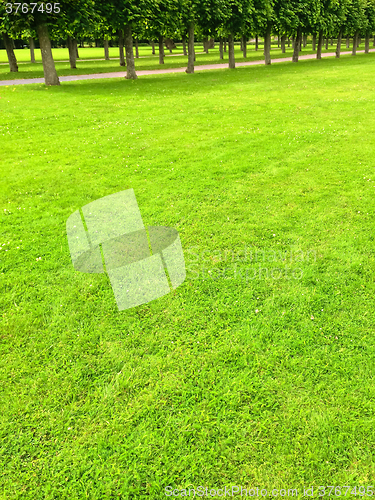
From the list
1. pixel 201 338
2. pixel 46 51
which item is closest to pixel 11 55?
Result: pixel 46 51

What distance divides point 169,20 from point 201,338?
103 feet

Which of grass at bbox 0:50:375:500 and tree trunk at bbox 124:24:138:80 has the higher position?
tree trunk at bbox 124:24:138:80

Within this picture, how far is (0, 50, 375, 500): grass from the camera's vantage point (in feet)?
10.4

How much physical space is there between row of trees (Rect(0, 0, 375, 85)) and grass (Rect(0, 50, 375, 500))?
1631 centimetres

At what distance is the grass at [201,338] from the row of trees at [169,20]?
16.3m

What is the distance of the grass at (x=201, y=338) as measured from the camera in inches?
124

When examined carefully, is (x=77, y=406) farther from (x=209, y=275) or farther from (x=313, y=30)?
(x=313, y=30)

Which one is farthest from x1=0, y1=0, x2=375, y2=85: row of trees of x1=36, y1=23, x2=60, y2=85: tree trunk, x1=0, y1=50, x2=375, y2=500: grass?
x1=0, y1=50, x2=375, y2=500: grass

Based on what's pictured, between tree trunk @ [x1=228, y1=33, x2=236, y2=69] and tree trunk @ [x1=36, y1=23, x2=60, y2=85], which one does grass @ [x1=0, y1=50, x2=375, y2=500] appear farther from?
tree trunk @ [x1=228, y1=33, x2=236, y2=69]

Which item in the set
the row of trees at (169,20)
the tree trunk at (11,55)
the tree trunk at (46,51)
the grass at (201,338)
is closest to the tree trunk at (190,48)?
the row of trees at (169,20)

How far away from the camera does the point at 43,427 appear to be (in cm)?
346

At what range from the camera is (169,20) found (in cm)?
2770

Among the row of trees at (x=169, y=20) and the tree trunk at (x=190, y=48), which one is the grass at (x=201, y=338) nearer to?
the row of trees at (x=169, y=20)

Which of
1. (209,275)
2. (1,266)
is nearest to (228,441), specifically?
(209,275)
